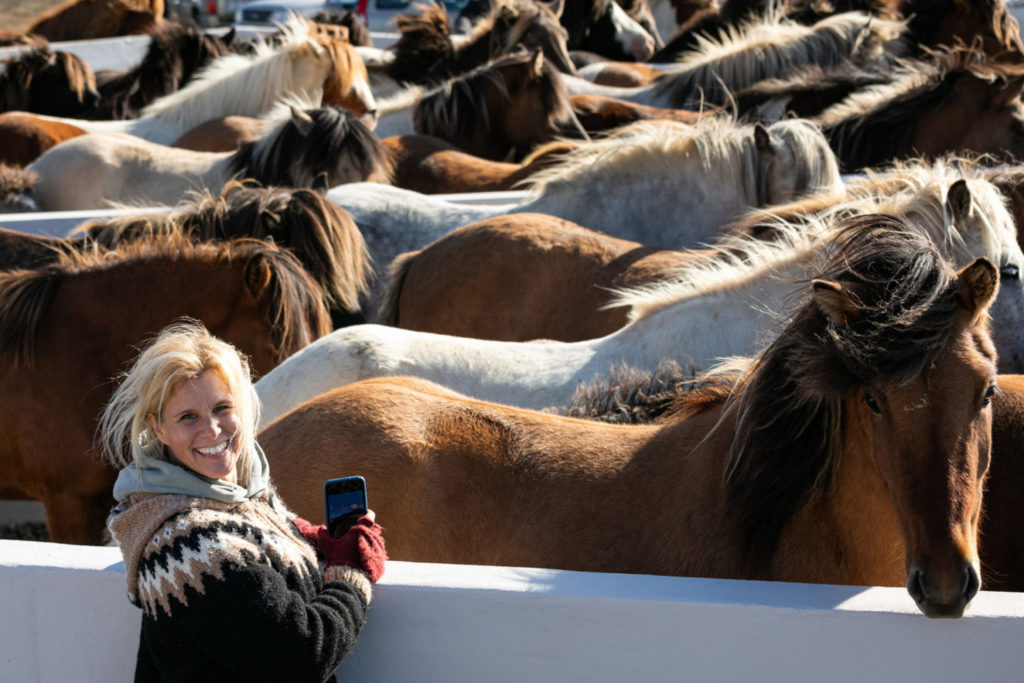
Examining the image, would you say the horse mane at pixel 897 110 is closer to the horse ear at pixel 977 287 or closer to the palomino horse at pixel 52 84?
the horse ear at pixel 977 287

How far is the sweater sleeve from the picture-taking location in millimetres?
1640

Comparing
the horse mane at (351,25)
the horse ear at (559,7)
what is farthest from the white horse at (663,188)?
the horse mane at (351,25)

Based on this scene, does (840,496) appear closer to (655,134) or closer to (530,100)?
(655,134)

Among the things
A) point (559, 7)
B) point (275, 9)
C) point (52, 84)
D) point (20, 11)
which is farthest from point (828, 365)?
point (20, 11)

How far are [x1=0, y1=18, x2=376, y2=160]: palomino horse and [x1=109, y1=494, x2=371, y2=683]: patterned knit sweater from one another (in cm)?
778

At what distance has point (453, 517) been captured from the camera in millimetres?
2484

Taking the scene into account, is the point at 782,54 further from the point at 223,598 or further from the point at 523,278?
the point at 223,598

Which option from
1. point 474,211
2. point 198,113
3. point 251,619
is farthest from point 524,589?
point 198,113

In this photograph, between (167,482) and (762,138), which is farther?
(762,138)

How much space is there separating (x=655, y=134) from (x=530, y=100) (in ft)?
11.2

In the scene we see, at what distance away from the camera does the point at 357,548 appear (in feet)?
6.24

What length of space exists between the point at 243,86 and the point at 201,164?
2.42m

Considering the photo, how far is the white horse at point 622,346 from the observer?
127 inches

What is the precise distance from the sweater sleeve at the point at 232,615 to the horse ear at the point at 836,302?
3.41 feet
